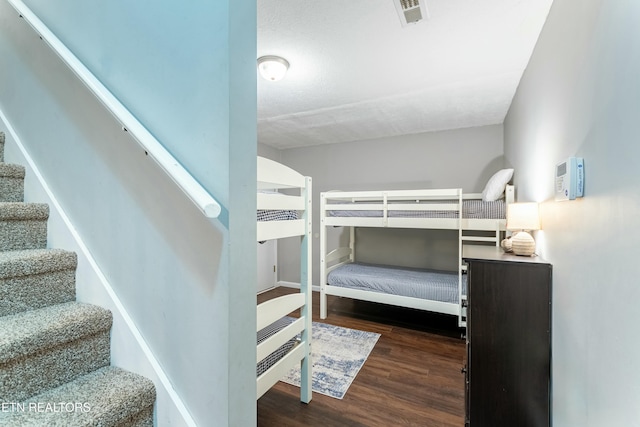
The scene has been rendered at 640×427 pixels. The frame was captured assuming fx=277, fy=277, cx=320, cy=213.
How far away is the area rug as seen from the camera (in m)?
1.96

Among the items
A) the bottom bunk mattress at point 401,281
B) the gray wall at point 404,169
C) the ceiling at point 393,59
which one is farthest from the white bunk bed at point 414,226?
the ceiling at point 393,59

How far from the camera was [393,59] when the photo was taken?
1.94 m

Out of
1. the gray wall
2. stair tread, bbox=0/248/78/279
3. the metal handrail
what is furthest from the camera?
the gray wall

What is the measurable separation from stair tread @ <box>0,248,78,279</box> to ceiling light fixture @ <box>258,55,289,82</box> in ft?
5.24

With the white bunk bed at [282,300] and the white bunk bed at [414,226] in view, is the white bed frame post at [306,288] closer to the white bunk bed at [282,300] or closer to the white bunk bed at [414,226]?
the white bunk bed at [282,300]

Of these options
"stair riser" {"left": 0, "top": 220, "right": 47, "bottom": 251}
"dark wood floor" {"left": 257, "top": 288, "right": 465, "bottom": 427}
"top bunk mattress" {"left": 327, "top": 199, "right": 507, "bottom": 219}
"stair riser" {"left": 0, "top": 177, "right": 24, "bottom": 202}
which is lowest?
"dark wood floor" {"left": 257, "top": 288, "right": 465, "bottom": 427}

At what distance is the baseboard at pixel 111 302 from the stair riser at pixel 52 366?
4cm

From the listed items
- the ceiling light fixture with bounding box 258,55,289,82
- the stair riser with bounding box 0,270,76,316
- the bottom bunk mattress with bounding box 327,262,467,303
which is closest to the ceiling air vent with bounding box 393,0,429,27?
the ceiling light fixture with bounding box 258,55,289,82

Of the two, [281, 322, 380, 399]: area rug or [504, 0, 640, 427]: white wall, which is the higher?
[504, 0, 640, 427]: white wall

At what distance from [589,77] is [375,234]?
3.07 m

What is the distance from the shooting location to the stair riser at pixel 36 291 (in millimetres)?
949

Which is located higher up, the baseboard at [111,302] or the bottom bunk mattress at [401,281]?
the baseboard at [111,302]

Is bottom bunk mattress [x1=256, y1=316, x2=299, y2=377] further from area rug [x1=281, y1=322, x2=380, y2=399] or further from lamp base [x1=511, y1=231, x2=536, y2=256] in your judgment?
lamp base [x1=511, y1=231, x2=536, y2=256]

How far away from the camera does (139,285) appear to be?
925mm
